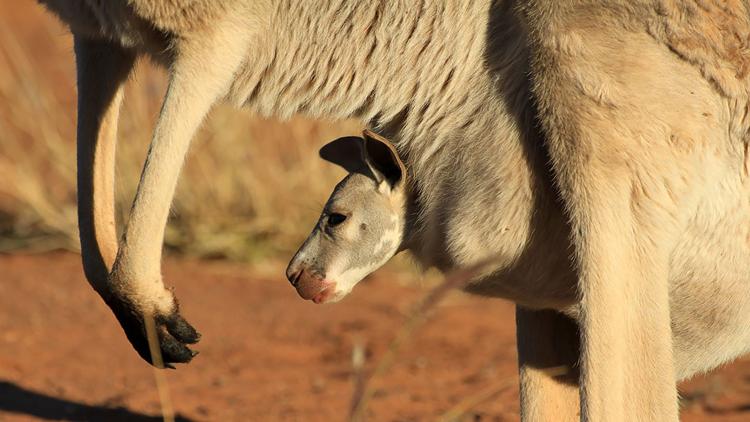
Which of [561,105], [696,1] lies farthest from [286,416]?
[696,1]

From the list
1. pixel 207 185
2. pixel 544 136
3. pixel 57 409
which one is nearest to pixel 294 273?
pixel 544 136

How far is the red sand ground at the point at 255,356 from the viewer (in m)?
5.14

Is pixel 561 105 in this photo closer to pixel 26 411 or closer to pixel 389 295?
pixel 26 411

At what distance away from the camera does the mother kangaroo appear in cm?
338

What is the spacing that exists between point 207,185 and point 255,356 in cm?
208

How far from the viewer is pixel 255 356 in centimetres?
611

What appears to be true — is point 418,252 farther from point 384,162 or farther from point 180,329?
point 180,329

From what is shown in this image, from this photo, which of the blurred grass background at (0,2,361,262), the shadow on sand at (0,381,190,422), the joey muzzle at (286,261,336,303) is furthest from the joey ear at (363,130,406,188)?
the blurred grass background at (0,2,361,262)

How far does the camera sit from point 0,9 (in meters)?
15.3

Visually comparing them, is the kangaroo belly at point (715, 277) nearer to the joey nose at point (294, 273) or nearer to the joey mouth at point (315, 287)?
the joey mouth at point (315, 287)

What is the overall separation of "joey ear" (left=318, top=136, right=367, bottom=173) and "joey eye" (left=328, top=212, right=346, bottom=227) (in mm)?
154

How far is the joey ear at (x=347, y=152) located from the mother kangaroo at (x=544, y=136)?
0.12 m

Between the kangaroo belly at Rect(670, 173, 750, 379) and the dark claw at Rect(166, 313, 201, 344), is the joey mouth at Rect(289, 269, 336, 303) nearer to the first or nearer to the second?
the dark claw at Rect(166, 313, 201, 344)

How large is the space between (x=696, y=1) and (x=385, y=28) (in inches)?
34.9
